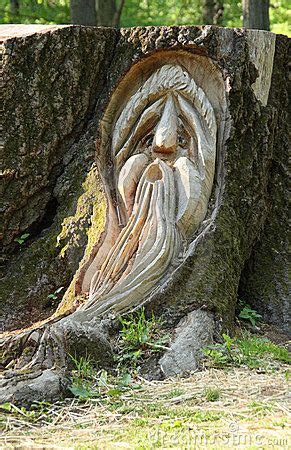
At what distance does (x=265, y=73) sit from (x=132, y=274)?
6.36ft

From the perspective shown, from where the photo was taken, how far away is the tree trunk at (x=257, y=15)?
11.4 m

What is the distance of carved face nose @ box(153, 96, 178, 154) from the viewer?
6367mm

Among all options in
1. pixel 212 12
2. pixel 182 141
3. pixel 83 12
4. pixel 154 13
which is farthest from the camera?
pixel 154 13

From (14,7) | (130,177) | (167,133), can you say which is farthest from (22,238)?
(14,7)

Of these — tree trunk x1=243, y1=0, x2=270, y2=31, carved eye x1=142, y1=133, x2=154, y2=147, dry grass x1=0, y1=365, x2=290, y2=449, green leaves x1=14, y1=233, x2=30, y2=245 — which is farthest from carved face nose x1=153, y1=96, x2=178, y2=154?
tree trunk x1=243, y1=0, x2=270, y2=31

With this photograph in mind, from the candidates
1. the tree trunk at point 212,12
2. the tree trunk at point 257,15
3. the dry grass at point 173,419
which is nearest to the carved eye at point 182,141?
the dry grass at point 173,419

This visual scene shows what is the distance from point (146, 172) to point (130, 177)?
12 cm

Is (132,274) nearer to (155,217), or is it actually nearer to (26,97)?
(155,217)

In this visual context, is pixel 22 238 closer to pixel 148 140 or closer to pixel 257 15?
pixel 148 140

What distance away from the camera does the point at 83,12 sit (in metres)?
12.0

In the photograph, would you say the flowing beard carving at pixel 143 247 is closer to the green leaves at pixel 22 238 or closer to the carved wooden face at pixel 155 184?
the carved wooden face at pixel 155 184

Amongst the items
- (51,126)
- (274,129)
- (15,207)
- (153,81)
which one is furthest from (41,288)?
(274,129)

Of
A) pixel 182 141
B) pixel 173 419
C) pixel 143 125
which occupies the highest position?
pixel 143 125

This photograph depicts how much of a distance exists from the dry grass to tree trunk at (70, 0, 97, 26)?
24.9ft
